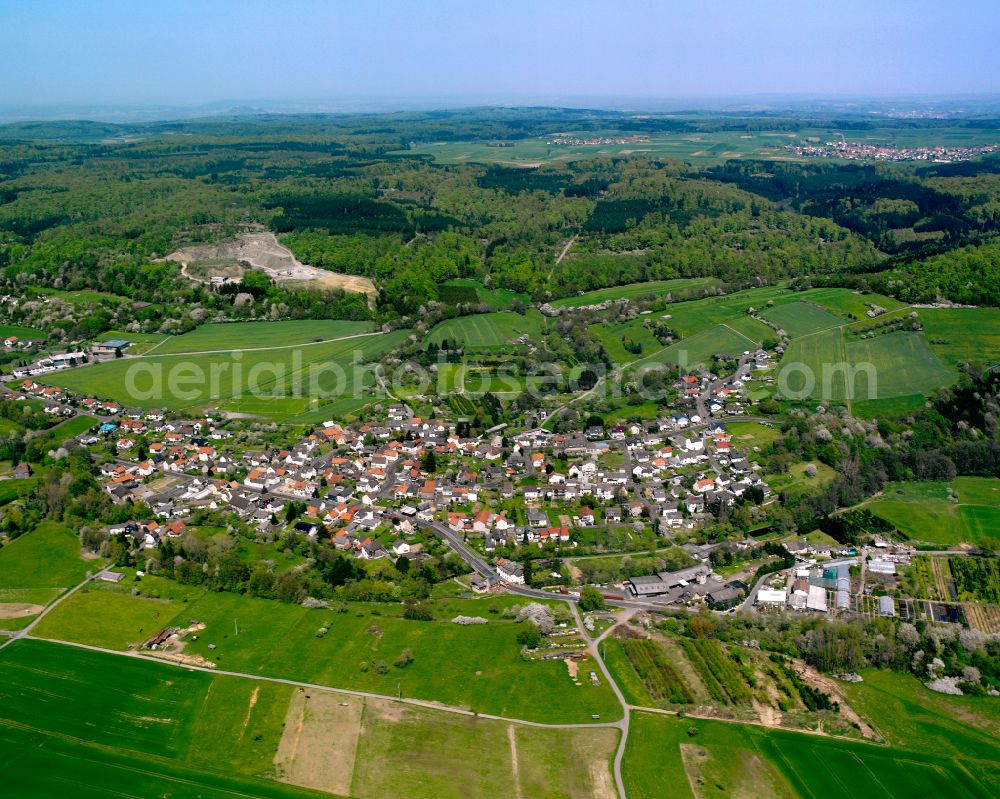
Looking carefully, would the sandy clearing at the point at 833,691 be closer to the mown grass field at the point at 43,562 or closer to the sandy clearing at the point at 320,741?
the sandy clearing at the point at 320,741

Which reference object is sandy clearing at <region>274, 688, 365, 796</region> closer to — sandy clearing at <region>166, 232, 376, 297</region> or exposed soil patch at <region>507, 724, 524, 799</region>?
exposed soil patch at <region>507, 724, 524, 799</region>

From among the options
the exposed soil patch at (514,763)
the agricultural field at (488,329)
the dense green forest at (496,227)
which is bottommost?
the exposed soil patch at (514,763)

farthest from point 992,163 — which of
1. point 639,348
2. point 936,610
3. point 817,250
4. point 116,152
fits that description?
point 116,152

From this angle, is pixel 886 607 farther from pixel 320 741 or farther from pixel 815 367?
pixel 815 367

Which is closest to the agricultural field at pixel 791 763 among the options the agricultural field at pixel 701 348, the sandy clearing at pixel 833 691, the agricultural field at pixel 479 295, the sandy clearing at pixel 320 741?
the sandy clearing at pixel 833 691

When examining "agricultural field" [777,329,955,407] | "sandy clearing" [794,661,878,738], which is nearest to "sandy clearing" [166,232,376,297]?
"agricultural field" [777,329,955,407]

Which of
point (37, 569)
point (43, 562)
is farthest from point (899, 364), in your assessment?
point (37, 569)
